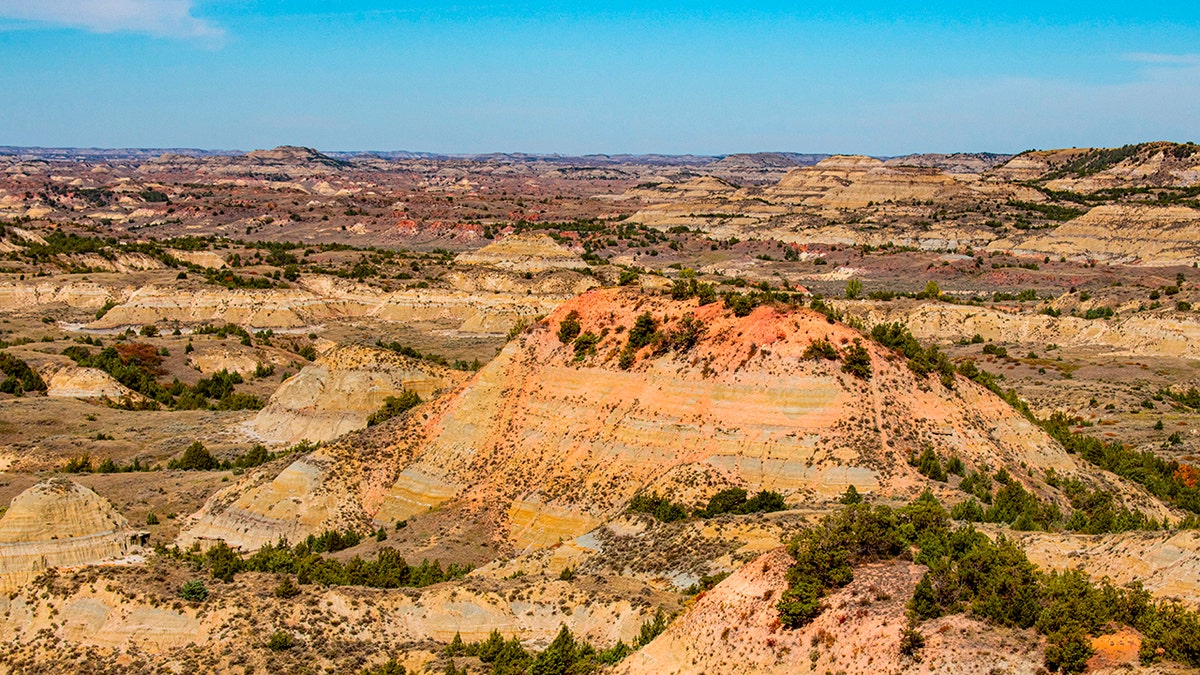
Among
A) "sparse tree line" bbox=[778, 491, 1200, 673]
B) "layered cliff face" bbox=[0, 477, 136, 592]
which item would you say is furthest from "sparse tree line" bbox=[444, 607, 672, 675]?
"layered cliff face" bbox=[0, 477, 136, 592]

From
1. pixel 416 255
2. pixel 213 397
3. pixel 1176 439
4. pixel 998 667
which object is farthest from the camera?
pixel 416 255

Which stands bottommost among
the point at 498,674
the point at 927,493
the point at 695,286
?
the point at 498,674

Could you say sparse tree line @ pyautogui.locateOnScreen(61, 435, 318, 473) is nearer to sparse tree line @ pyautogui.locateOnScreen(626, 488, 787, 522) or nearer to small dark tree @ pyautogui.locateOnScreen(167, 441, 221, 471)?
small dark tree @ pyautogui.locateOnScreen(167, 441, 221, 471)

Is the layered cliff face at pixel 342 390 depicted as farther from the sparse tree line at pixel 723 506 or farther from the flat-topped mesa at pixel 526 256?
the flat-topped mesa at pixel 526 256

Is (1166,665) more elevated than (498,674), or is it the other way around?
(1166,665)

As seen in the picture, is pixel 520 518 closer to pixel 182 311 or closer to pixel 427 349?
pixel 427 349

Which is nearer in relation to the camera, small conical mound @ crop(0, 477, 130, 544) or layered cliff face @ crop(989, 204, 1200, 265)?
small conical mound @ crop(0, 477, 130, 544)

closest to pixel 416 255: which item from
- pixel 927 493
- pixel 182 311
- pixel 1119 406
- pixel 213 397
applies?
pixel 182 311

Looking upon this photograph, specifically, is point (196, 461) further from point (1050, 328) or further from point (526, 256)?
point (526, 256)
